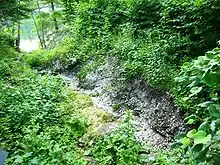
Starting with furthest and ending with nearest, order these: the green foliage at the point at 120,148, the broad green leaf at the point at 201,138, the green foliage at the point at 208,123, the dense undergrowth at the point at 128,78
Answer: the green foliage at the point at 120,148
the dense undergrowth at the point at 128,78
the green foliage at the point at 208,123
the broad green leaf at the point at 201,138

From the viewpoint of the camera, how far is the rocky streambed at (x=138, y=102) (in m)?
5.50

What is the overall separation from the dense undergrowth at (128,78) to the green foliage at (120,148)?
0.05ft

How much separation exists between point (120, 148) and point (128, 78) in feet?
10.1

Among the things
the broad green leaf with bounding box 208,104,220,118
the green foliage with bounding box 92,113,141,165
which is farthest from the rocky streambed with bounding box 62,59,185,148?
the broad green leaf with bounding box 208,104,220,118

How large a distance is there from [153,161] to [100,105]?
2.79m

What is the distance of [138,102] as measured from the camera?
666cm

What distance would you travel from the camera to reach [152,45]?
Answer: 23.7ft

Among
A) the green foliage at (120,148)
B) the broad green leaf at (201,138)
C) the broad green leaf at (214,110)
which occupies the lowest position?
the green foliage at (120,148)

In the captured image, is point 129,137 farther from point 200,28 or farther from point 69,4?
point 69,4

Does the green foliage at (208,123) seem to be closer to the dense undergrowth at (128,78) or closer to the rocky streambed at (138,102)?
the dense undergrowth at (128,78)

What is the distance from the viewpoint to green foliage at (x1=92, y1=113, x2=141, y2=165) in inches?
172

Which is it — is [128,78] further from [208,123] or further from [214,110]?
[214,110]

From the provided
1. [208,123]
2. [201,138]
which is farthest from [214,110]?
[201,138]

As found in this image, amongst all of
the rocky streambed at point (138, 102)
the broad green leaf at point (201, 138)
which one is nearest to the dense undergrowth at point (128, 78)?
the broad green leaf at point (201, 138)
